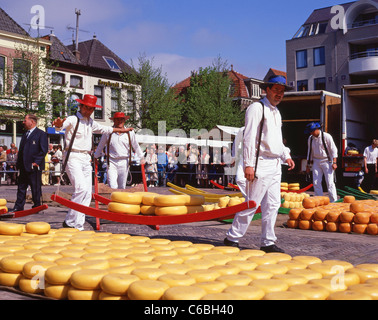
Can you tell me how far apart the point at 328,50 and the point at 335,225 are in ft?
142

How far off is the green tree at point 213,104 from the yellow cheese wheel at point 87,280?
37.8 m

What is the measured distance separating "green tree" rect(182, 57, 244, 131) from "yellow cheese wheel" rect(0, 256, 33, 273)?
37318mm

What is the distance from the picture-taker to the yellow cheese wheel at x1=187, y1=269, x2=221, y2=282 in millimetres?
3320

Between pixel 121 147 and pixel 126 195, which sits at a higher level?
pixel 121 147

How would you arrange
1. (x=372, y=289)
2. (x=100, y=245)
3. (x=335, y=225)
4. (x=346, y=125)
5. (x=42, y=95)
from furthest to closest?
(x=42, y=95) < (x=346, y=125) < (x=335, y=225) < (x=100, y=245) < (x=372, y=289)

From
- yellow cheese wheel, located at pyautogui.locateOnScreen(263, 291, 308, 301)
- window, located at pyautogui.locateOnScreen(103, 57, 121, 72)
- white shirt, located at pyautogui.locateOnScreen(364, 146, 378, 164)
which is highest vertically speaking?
window, located at pyautogui.locateOnScreen(103, 57, 121, 72)

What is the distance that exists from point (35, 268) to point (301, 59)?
49490 millimetres

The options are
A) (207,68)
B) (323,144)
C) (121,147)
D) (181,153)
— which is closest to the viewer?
(121,147)

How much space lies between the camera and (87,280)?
3.31m

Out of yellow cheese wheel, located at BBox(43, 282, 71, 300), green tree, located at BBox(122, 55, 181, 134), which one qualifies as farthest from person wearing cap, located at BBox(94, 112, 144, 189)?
green tree, located at BBox(122, 55, 181, 134)

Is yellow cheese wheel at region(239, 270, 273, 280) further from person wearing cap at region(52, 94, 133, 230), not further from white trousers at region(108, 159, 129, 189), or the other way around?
white trousers at region(108, 159, 129, 189)

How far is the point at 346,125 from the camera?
15930mm
